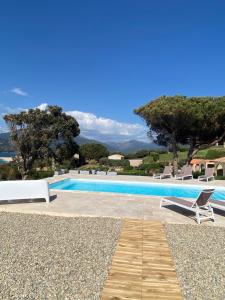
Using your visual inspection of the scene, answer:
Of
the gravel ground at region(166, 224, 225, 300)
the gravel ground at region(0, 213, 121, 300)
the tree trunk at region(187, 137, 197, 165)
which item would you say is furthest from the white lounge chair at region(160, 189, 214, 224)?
the tree trunk at region(187, 137, 197, 165)

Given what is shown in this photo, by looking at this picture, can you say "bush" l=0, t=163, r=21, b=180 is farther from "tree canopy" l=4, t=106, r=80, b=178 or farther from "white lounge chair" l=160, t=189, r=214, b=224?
"white lounge chair" l=160, t=189, r=214, b=224

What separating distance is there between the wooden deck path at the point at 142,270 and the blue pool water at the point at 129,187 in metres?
8.32

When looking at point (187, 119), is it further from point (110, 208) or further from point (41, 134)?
point (110, 208)

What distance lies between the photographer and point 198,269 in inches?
173

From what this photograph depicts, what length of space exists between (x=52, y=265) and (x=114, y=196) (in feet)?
21.3

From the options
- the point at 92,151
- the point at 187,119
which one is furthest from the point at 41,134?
the point at 92,151

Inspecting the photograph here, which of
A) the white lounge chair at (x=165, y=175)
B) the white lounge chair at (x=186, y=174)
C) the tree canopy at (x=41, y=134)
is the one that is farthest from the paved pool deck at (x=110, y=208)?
the tree canopy at (x=41, y=134)

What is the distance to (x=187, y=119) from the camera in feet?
67.3

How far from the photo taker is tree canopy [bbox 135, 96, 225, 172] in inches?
795

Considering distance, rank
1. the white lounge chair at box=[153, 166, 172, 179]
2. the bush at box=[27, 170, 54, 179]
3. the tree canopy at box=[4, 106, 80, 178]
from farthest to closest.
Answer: the tree canopy at box=[4, 106, 80, 178]
the white lounge chair at box=[153, 166, 172, 179]
the bush at box=[27, 170, 54, 179]

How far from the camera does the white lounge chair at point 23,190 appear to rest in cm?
909

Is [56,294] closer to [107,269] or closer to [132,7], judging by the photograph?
[107,269]

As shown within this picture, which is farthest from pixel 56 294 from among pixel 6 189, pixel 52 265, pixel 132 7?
pixel 132 7

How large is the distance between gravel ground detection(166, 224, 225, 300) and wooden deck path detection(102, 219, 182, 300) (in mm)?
162
